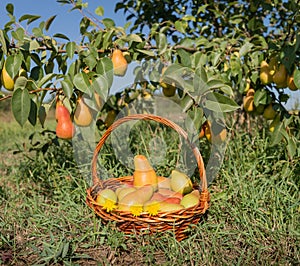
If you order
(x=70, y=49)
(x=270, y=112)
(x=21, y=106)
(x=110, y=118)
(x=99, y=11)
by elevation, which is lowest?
(x=110, y=118)

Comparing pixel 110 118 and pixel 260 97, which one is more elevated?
pixel 260 97

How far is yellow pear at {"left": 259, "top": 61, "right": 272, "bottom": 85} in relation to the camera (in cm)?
153

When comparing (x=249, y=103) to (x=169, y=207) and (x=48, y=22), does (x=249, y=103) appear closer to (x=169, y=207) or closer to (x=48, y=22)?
(x=169, y=207)

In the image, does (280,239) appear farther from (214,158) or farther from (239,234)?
(214,158)

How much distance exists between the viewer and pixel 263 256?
1.14 meters

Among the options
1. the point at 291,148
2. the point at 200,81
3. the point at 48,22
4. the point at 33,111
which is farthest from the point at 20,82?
the point at 291,148

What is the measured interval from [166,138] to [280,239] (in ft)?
3.58

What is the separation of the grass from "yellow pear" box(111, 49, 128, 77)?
0.49 meters

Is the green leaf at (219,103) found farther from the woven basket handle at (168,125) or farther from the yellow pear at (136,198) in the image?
the yellow pear at (136,198)

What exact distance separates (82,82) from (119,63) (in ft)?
0.69

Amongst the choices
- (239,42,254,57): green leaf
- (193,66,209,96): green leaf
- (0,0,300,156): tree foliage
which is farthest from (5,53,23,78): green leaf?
(239,42,254,57): green leaf

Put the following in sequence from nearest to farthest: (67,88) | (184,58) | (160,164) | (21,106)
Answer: (21,106), (67,88), (184,58), (160,164)

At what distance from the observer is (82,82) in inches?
49.4

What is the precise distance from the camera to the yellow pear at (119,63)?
4.60ft
